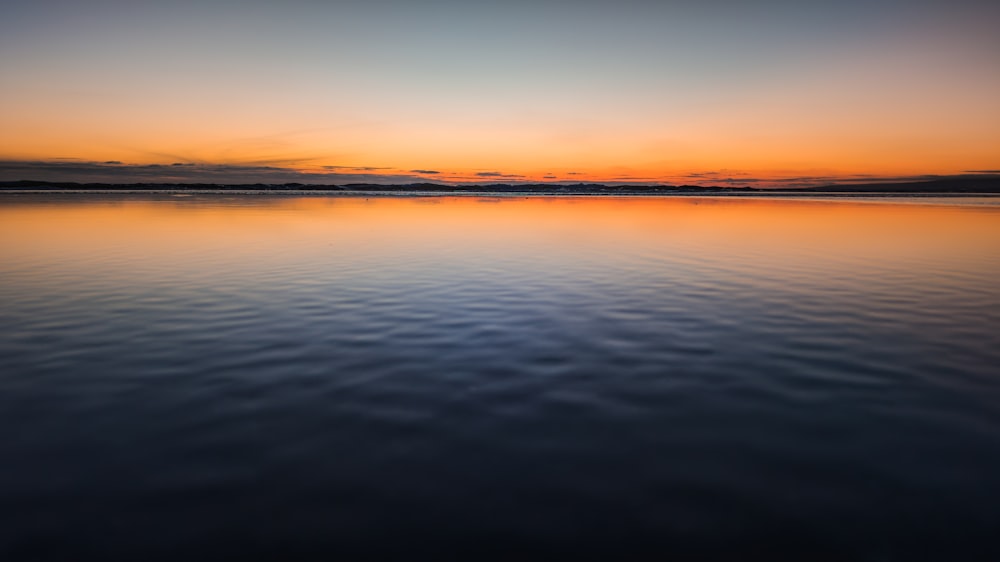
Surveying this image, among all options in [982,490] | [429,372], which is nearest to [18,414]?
[429,372]

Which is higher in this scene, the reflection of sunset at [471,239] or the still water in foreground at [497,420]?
the reflection of sunset at [471,239]

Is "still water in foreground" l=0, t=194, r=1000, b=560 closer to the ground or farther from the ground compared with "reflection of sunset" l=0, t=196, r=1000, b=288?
closer to the ground

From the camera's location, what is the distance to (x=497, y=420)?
23.4 ft

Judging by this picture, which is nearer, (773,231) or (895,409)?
(895,409)

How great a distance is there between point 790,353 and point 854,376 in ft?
4.22

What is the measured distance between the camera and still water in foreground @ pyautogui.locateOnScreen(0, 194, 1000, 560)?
191 inches

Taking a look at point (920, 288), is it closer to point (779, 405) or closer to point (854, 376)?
point (854, 376)

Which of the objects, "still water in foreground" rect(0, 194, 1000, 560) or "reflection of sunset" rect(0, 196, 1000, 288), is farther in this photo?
"reflection of sunset" rect(0, 196, 1000, 288)

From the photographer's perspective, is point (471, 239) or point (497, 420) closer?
point (497, 420)

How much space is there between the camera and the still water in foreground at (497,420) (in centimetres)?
486

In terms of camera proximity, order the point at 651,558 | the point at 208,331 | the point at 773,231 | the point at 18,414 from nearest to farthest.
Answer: the point at 651,558
the point at 18,414
the point at 208,331
the point at 773,231

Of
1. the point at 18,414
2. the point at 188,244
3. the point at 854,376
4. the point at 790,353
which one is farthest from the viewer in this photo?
the point at 188,244

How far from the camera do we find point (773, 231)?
118 feet

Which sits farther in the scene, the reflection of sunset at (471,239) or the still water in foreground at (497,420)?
the reflection of sunset at (471,239)
